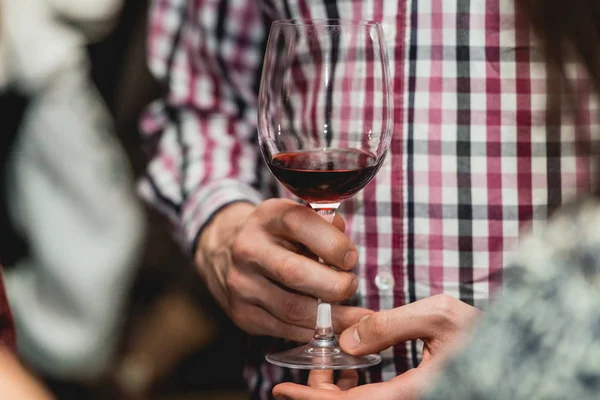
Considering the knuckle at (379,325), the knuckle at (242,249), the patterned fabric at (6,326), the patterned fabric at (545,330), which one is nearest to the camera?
the patterned fabric at (545,330)

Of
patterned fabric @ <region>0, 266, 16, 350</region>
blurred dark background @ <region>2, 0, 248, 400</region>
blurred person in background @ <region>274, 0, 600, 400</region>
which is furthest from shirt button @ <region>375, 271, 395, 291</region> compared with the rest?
blurred dark background @ <region>2, 0, 248, 400</region>

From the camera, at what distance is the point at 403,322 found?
1083mm

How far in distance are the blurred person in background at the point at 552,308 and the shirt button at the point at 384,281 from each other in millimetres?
702

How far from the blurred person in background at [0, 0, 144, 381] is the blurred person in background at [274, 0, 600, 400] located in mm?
2102

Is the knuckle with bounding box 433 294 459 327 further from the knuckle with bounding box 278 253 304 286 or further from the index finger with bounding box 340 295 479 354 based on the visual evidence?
the knuckle with bounding box 278 253 304 286

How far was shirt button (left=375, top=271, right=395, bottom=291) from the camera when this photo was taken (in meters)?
1.29

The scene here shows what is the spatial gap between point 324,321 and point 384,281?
20cm

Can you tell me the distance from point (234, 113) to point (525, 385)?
1.11 metres

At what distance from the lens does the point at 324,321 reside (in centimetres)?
112

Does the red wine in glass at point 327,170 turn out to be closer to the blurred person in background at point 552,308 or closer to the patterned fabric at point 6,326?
the patterned fabric at point 6,326

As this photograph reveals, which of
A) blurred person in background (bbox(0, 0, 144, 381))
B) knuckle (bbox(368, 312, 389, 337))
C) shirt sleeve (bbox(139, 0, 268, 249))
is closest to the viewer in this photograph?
knuckle (bbox(368, 312, 389, 337))

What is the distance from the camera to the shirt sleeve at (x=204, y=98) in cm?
152

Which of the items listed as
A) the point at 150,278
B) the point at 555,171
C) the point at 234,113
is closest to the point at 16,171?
the point at 150,278

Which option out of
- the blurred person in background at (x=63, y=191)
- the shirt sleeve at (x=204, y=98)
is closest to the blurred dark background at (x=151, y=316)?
the blurred person in background at (x=63, y=191)
